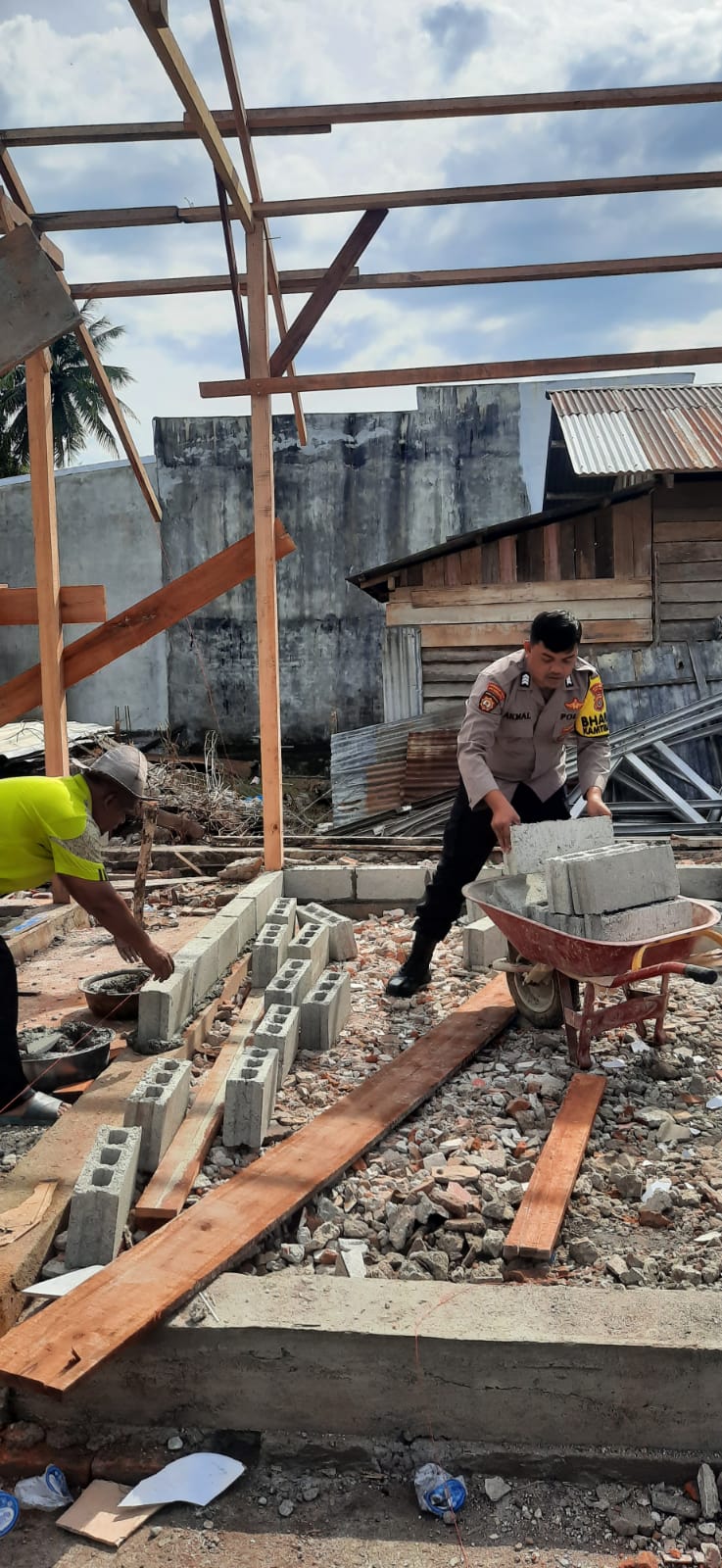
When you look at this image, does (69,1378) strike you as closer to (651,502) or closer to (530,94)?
(530,94)

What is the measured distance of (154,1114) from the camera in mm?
3662

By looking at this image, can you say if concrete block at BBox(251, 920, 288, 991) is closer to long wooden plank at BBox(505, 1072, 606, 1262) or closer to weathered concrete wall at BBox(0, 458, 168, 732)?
long wooden plank at BBox(505, 1072, 606, 1262)

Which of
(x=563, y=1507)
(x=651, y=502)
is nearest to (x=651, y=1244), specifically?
(x=563, y=1507)

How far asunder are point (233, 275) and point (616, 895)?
185 inches

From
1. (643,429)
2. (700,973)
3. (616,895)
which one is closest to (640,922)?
(616,895)

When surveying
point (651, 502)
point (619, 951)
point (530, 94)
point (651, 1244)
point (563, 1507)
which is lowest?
point (563, 1507)

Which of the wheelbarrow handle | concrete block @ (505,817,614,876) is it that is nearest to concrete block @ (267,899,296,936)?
concrete block @ (505,817,614,876)

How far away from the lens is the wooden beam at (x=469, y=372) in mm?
6254

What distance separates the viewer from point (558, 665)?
15.8 feet

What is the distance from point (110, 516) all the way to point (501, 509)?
7.33m

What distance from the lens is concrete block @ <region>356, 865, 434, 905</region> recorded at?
7.45 meters

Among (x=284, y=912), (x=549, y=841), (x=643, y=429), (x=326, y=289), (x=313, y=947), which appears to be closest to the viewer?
(x=549, y=841)

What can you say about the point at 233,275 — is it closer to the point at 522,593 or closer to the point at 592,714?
the point at 592,714

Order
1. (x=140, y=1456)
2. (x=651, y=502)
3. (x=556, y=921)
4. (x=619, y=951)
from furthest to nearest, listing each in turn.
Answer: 1. (x=651, y=502)
2. (x=556, y=921)
3. (x=619, y=951)
4. (x=140, y=1456)
